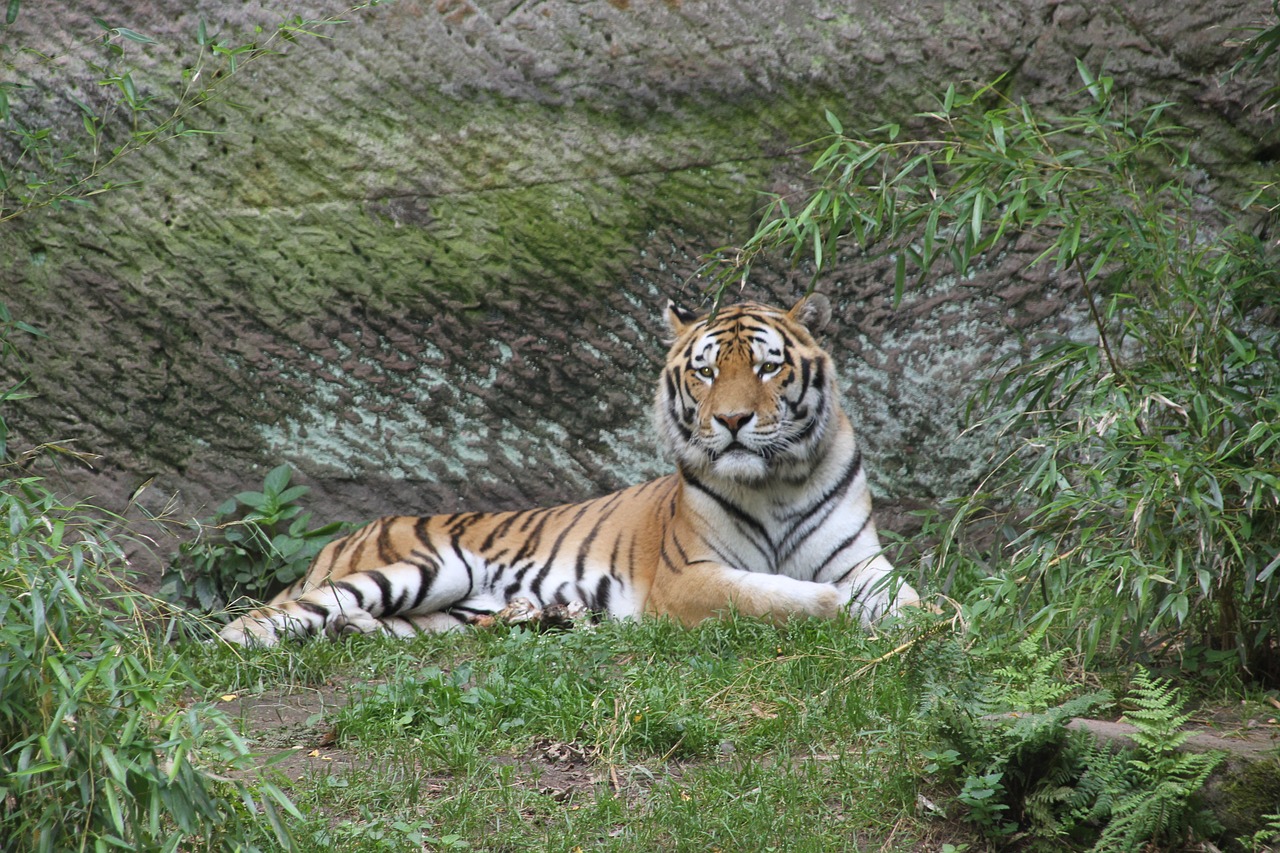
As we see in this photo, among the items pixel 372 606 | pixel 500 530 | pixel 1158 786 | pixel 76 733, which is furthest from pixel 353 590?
pixel 1158 786

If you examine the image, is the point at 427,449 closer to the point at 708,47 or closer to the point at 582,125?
the point at 582,125

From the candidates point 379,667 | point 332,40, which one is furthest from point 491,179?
point 379,667

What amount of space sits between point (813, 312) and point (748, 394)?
1.73ft

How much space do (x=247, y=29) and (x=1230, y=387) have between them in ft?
14.0

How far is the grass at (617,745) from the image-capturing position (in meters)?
2.67

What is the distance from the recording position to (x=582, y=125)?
5.36 metres

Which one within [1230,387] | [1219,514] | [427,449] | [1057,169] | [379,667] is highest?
[1057,169]

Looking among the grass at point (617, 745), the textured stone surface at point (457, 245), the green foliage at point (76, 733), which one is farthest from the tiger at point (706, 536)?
the green foliage at point (76, 733)

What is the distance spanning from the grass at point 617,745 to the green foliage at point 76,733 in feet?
1.95

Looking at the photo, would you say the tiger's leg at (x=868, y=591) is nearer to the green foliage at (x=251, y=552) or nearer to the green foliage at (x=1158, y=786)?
the green foliage at (x=1158, y=786)

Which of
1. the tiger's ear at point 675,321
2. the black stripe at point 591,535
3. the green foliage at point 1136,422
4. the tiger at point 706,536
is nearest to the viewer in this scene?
the green foliage at point 1136,422

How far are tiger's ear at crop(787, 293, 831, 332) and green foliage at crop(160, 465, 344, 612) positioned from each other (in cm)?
224

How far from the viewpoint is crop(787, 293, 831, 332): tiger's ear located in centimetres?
492

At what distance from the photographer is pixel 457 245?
5387 mm
